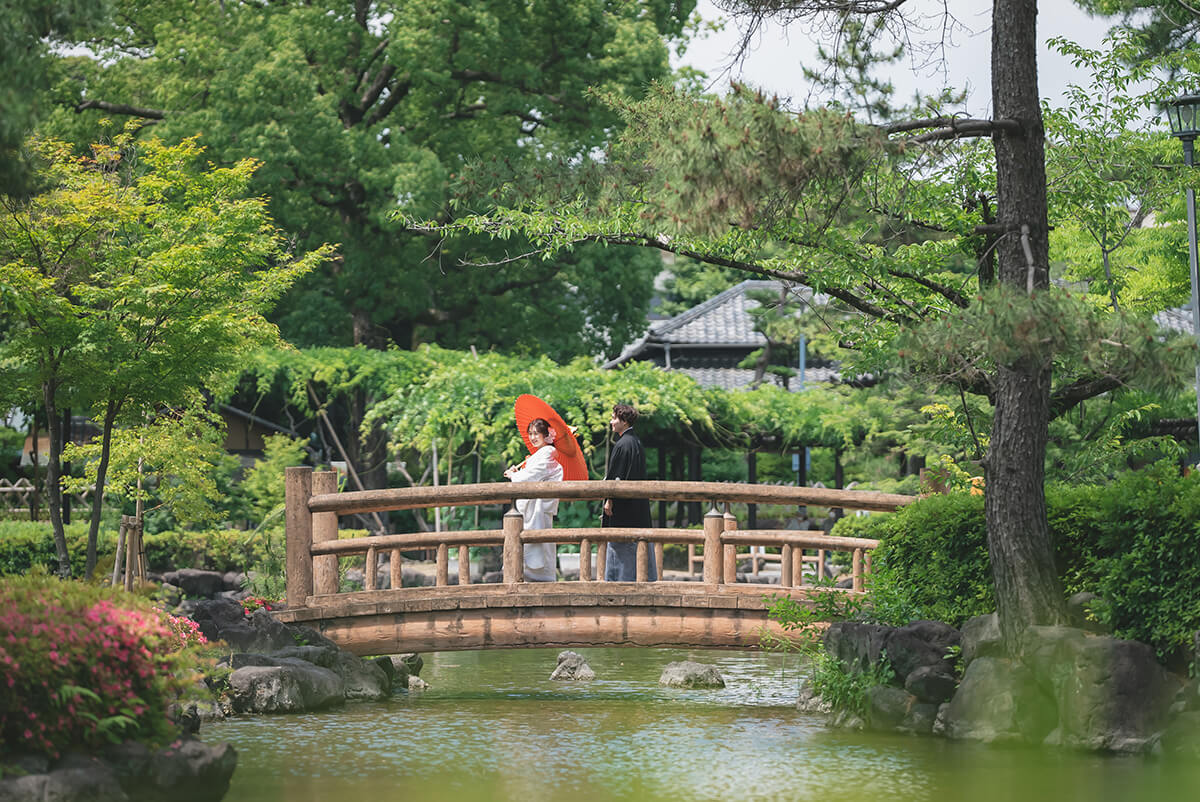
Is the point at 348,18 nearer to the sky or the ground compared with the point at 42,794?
nearer to the sky

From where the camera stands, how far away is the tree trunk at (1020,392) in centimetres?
790

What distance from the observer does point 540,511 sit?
11336 millimetres

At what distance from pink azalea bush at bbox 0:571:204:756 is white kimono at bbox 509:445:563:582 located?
4.81 metres

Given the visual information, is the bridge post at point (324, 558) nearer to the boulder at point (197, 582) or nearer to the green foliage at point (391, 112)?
the boulder at point (197, 582)

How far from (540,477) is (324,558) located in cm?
184

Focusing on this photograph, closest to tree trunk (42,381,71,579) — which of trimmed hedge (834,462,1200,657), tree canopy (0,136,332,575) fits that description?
tree canopy (0,136,332,575)

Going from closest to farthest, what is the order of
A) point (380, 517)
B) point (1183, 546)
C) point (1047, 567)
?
point (1183, 546) < point (1047, 567) < point (380, 517)

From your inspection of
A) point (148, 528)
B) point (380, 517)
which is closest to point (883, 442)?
point (380, 517)

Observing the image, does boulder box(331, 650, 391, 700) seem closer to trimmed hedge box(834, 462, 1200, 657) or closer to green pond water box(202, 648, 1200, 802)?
green pond water box(202, 648, 1200, 802)

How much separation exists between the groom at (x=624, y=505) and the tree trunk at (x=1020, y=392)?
3.41 metres

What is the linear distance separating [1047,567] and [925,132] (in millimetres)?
2702

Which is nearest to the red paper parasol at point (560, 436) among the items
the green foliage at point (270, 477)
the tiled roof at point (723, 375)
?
the green foliage at point (270, 477)

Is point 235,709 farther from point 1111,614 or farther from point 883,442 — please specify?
point 883,442

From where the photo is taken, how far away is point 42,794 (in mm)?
5312
